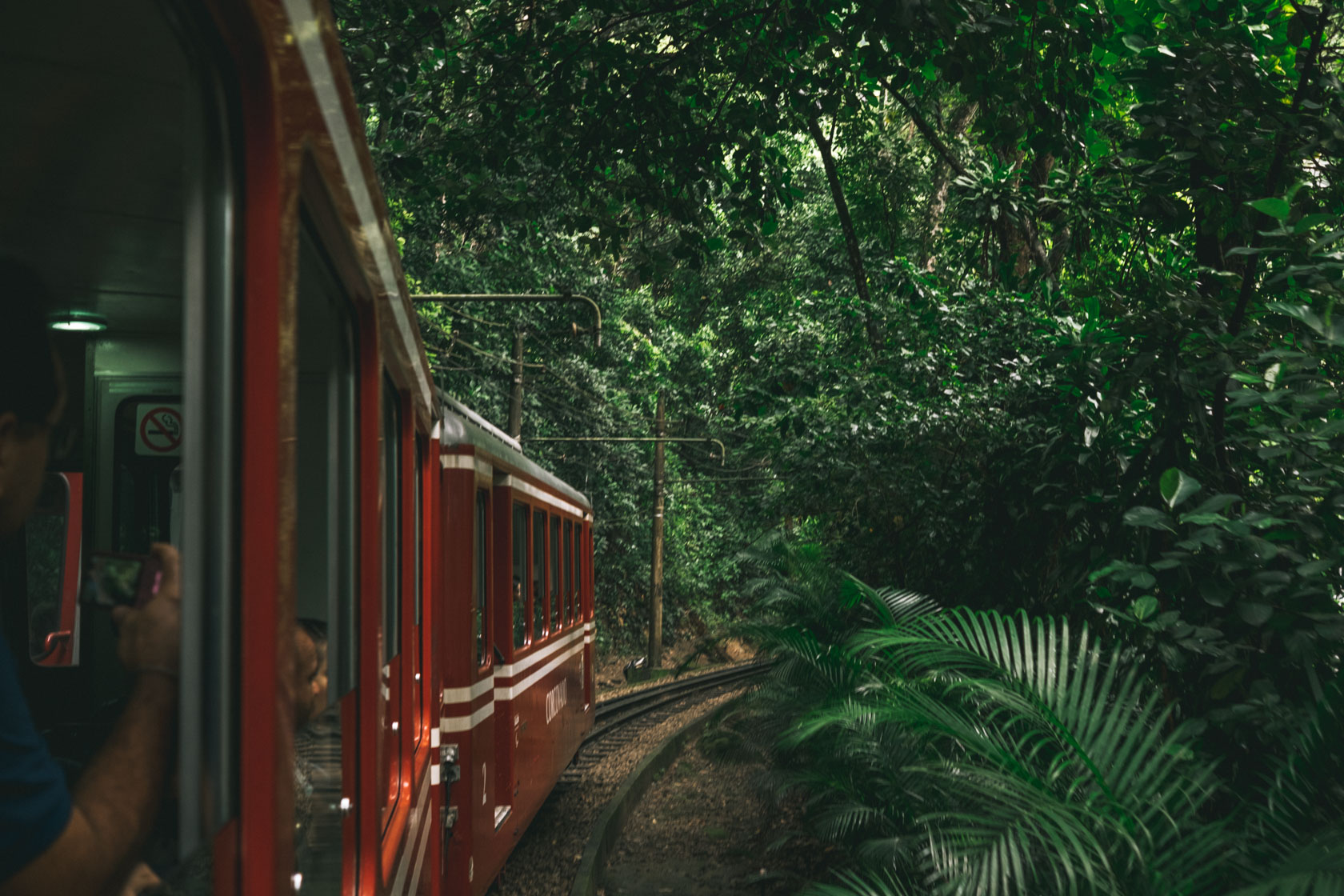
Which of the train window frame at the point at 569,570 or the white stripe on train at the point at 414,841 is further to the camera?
the train window frame at the point at 569,570

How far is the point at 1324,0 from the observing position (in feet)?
12.8

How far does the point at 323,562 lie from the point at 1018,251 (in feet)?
31.1

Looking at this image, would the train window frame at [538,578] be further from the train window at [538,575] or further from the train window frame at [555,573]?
the train window frame at [555,573]

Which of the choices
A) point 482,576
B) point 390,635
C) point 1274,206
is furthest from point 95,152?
point 482,576

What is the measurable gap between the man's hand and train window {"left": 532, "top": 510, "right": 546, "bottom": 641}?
21.0 feet

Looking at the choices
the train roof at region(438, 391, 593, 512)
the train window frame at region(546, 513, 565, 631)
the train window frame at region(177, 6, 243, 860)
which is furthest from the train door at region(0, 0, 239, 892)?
the train window frame at region(546, 513, 565, 631)

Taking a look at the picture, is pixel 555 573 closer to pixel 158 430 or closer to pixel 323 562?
pixel 158 430

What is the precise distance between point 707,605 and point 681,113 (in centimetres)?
2533

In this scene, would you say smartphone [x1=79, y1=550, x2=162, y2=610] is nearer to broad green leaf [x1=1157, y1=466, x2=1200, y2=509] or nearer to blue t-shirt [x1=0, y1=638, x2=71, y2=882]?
blue t-shirt [x1=0, y1=638, x2=71, y2=882]

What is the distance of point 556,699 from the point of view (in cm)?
874

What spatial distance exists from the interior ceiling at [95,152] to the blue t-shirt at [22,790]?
76cm

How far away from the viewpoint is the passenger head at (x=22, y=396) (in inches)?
49.6

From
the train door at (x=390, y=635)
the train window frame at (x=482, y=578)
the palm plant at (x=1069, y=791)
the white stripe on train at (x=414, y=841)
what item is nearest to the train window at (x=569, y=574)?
the train window frame at (x=482, y=578)

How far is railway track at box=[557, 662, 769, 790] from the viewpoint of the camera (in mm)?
12609
